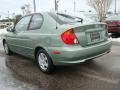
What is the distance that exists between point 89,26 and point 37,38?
54.7 inches

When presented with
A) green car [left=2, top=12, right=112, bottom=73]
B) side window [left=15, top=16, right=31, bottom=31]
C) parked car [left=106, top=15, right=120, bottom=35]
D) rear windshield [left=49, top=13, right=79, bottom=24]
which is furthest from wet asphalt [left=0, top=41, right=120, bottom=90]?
parked car [left=106, top=15, right=120, bottom=35]

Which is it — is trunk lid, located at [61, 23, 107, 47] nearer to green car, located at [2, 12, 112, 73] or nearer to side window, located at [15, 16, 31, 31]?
green car, located at [2, 12, 112, 73]

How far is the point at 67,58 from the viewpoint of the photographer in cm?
496

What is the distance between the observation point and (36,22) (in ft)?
19.8

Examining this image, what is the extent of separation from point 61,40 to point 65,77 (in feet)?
3.06

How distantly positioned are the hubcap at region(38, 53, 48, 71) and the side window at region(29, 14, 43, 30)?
2.50ft

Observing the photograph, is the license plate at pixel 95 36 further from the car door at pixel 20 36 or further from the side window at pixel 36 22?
the car door at pixel 20 36

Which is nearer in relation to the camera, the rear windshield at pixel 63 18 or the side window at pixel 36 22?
the rear windshield at pixel 63 18

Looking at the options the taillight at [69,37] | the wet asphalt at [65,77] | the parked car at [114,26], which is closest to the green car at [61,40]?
the taillight at [69,37]

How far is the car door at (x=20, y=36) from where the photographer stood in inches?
255

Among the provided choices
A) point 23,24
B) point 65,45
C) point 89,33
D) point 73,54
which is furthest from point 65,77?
point 23,24

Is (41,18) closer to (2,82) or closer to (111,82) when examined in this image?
(2,82)

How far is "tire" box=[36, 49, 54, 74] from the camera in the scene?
17.8ft

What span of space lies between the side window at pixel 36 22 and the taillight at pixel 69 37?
105 centimetres
